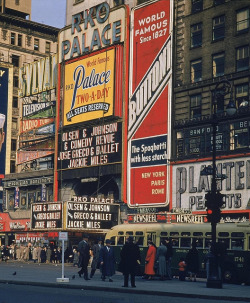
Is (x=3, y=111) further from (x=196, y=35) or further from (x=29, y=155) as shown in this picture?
(x=196, y=35)

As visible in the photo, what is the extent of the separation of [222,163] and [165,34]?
44.8ft

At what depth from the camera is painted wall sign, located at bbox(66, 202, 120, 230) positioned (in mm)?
63469

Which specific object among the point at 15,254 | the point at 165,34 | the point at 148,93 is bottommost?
the point at 15,254

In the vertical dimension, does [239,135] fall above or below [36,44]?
below

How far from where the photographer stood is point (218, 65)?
190 feet

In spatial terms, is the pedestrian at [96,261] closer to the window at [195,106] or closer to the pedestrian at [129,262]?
the pedestrian at [129,262]

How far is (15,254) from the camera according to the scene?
73.9m

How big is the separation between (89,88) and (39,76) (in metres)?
12.7

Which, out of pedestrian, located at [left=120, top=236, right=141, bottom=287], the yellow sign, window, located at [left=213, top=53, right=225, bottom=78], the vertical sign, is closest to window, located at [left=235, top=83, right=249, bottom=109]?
window, located at [left=213, top=53, right=225, bottom=78]

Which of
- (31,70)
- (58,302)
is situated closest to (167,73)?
(31,70)

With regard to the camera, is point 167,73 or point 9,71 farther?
point 9,71

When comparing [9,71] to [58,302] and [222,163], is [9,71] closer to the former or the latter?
[222,163]

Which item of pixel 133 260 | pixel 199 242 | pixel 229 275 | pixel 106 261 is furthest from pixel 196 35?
pixel 133 260

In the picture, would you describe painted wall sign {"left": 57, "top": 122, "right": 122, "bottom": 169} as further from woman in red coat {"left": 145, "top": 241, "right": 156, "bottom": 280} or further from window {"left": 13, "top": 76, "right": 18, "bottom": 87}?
woman in red coat {"left": 145, "top": 241, "right": 156, "bottom": 280}
